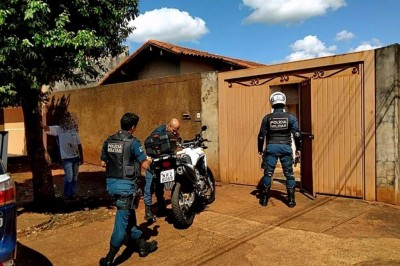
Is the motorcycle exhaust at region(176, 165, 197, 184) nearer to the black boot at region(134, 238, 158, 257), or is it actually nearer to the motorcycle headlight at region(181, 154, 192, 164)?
the motorcycle headlight at region(181, 154, 192, 164)

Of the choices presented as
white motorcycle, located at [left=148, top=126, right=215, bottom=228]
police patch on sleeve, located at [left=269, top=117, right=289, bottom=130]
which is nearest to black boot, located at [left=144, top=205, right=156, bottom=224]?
white motorcycle, located at [left=148, top=126, right=215, bottom=228]


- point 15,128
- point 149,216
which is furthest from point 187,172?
point 15,128

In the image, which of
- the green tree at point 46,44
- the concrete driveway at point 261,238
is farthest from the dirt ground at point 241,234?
the green tree at point 46,44

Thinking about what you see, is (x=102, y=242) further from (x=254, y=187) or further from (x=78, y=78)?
(x=254, y=187)

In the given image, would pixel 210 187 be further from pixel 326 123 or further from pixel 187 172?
pixel 326 123

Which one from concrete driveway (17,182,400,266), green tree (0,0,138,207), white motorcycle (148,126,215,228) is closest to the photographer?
concrete driveway (17,182,400,266)

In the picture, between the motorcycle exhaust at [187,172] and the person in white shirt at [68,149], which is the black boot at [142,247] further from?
the person in white shirt at [68,149]

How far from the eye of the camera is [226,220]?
5512mm

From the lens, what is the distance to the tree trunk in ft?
20.0

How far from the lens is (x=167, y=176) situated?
479cm

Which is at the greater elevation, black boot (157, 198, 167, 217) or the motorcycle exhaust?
the motorcycle exhaust

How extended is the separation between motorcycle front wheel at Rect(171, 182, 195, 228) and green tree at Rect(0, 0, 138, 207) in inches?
91.7

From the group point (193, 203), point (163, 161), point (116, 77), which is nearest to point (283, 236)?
point (193, 203)

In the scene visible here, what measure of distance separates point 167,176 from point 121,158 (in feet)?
3.15
